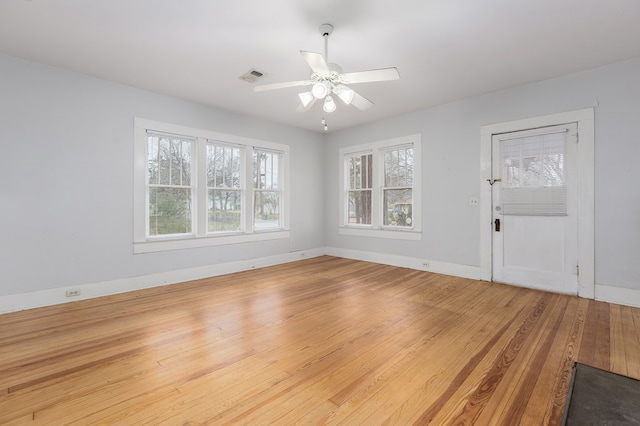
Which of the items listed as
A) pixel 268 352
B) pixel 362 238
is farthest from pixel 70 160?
pixel 362 238

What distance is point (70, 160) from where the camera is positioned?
3.48 metres

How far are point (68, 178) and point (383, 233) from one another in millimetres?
4882

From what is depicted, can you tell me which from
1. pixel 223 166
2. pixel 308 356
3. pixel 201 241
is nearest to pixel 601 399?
pixel 308 356

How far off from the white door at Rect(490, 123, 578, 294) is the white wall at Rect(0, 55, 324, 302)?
4.82 metres

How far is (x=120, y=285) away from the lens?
3.82 m

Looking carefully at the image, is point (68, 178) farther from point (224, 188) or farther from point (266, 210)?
point (266, 210)

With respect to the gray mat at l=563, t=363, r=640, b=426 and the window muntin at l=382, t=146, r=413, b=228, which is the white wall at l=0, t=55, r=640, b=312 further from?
the gray mat at l=563, t=363, r=640, b=426

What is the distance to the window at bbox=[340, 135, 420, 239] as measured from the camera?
5199 millimetres

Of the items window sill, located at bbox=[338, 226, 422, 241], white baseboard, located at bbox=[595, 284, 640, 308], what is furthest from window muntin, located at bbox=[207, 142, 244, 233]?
white baseboard, located at bbox=[595, 284, 640, 308]

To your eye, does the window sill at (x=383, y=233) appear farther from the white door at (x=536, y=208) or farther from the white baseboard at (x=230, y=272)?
the white door at (x=536, y=208)

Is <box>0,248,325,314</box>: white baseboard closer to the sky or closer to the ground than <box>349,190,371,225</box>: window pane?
closer to the ground

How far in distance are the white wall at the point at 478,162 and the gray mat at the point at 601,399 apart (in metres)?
2.10

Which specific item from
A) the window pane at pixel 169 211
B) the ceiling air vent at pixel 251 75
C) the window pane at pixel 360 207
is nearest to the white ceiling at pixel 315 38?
the ceiling air vent at pixel 251 75

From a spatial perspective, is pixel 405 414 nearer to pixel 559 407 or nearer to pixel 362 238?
pixel 559 407
